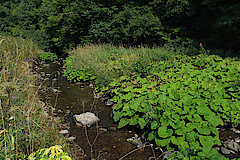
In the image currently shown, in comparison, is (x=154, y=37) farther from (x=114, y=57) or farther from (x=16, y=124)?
(x=16, y=124)

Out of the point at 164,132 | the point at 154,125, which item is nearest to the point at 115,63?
the point at 154,125

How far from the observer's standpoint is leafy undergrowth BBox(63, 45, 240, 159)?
3.03 meters

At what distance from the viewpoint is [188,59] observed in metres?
6.86

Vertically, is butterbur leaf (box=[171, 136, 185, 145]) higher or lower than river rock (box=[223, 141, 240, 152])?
higher

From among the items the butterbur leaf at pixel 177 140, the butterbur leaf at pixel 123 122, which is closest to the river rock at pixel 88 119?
the butterbur leaf at pixel 123 122

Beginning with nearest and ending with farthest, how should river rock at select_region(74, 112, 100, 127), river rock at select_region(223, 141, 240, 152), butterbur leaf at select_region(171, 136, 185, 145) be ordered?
1. butterbur leaf at select_region(171, 136, 185, 145)
2. river rock at select_region(223, 141, 240, 152)
3. river rock at select_region(74, 112, 100, 127)

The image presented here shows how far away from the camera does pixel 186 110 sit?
136 inches

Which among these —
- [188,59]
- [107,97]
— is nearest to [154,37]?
[188,59]

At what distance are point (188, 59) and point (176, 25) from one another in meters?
6.18

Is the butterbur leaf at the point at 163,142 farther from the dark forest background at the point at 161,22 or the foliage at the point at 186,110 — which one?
the dark forest background at the point at 161,22

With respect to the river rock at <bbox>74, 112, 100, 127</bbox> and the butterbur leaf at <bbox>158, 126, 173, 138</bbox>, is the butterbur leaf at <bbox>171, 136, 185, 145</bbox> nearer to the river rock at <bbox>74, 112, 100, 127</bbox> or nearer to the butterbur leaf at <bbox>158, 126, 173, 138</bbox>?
the butterbur leaf at <bbox>158, 126, 173, 138</bbox>

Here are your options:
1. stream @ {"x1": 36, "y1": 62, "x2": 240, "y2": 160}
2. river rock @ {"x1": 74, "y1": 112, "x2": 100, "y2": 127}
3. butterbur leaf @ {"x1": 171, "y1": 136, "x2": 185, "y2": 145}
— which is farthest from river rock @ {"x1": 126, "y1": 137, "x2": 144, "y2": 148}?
river rock @ {"x1": 74, "y1": 112, "x2": 100, "y2": 127}

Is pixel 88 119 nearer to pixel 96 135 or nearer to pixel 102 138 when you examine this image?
pixel 96 135

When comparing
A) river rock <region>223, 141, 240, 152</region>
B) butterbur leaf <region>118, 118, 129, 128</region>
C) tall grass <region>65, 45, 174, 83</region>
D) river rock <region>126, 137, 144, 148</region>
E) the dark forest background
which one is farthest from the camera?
the dark forest background
